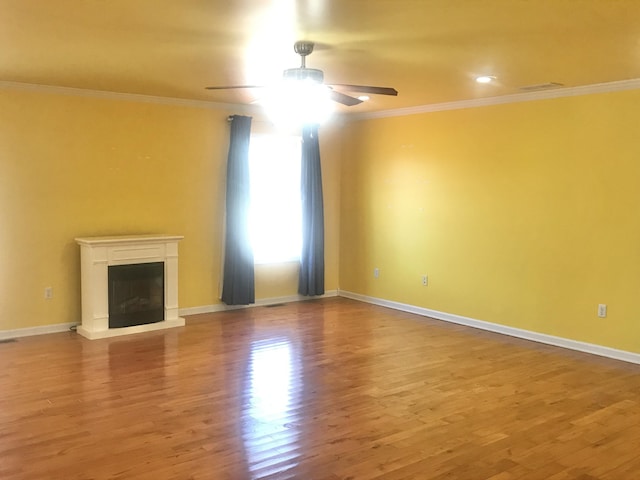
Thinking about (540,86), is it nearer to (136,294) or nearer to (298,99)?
(298,99)

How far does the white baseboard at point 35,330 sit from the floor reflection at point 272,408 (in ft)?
6.49

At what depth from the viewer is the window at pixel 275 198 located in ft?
23.4

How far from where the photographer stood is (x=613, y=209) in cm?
511

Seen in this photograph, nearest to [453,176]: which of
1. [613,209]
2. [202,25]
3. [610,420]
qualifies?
[613,209]

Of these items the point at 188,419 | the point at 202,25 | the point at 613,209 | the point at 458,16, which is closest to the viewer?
the point at 458,16

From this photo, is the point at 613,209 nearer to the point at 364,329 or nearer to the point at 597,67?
the point at 597,67

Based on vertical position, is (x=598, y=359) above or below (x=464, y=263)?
below

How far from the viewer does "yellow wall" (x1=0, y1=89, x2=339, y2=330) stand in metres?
5.54

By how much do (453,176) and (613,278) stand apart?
6.57ft

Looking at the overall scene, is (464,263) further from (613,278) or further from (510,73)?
(510,73)

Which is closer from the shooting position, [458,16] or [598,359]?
[458,16]

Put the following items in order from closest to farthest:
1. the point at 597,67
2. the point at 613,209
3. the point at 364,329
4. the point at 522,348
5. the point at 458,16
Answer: the point at 458,16
the point at 597,67
the point at 613,209
the point at 522,348
the point at 364,329

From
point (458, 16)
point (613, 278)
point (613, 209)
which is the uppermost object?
point (458, 16)

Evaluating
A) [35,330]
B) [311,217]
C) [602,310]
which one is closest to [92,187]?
[35,330]
